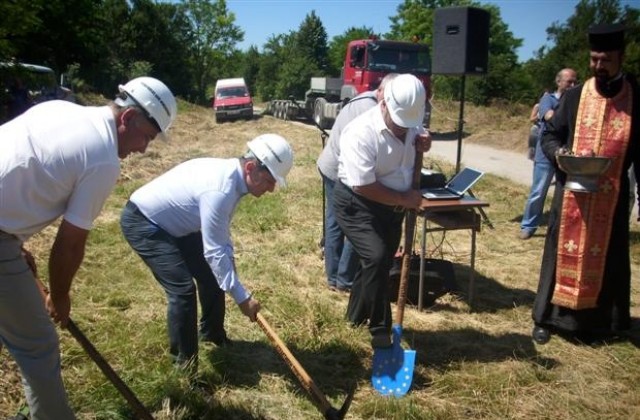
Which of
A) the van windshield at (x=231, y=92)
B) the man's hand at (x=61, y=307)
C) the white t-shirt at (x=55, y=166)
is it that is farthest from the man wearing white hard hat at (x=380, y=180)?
the van windshield at (x=231, y=92)

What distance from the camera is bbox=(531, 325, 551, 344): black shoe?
12.4 feet

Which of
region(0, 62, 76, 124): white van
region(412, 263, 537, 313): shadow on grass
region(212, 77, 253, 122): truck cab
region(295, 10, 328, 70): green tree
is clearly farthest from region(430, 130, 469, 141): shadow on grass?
region(295, 10, 328, 70): green tree

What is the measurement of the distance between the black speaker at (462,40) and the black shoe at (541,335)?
14.0ft

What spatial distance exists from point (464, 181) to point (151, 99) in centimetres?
296

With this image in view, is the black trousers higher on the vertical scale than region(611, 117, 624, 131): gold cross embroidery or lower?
lower

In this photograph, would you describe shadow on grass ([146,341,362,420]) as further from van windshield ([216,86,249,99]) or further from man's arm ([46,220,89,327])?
van windshield ([216,86,249,99])

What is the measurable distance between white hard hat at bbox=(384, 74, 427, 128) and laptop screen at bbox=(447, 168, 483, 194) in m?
1.36

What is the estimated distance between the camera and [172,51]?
31969mm

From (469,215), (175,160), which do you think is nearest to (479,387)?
(469,215)

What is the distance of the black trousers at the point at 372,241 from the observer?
3.24 meters

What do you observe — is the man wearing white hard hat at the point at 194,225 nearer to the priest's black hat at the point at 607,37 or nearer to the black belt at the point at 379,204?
the black belt at the point at 379,204

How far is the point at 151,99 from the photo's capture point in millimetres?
2193

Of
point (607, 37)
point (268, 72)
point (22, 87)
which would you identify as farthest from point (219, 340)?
point (268, 72)

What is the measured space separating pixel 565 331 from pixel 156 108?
3.31m
